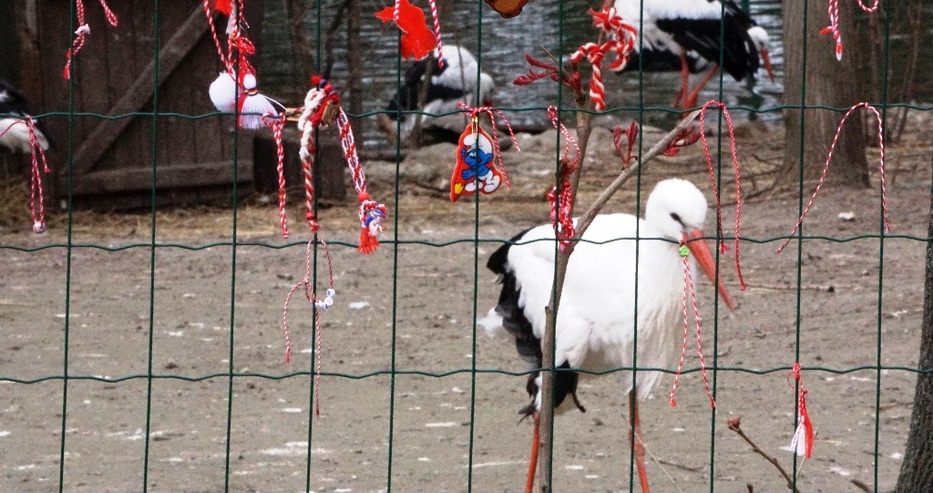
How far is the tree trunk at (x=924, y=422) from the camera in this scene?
3.15 metres

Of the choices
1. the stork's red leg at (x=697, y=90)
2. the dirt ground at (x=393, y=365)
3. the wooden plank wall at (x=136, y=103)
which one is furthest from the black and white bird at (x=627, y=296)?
the wooden plank wall at (x=136, y=103)

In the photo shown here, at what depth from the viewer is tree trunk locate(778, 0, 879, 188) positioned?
806 centimetres

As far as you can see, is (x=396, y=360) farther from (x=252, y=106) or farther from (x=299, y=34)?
(x=299, y=34)

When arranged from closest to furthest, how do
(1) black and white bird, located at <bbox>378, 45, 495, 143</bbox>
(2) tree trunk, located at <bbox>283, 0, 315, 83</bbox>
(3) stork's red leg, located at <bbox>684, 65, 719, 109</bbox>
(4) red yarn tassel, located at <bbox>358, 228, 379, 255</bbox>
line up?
(4) red yarn tassel, located at <bbox>358, 228, 379, 255</bbox> < (3) stork's red leg, located at <bbox>684, 65, 719, 109</bbox> < (2) tree trunk, located at <bbox>283, 0, 315, 83</bbox> < (1) black and white bird, located at <bbox>378, 45, 495, 143</bbox>

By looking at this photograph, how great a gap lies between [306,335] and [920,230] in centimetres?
329

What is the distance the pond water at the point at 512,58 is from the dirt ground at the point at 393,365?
3088mm

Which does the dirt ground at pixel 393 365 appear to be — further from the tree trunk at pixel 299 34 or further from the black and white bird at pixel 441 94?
the black and white bird at pixel 441 94

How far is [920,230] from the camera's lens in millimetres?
7215

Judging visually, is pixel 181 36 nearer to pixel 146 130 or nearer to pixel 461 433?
pixel 146 130

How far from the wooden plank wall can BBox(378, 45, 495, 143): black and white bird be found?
212 centimetres

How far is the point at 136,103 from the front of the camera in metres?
8.41

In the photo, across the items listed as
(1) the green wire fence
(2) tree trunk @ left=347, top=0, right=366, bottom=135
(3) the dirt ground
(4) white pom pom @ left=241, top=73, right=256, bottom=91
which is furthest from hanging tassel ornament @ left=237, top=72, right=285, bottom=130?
(2) tree trunk @ left=347, top=0, right=366, bottom=135

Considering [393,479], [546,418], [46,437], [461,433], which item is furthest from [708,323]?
[546,418]

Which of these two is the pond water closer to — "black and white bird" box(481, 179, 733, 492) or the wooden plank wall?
the wooden plank wall
